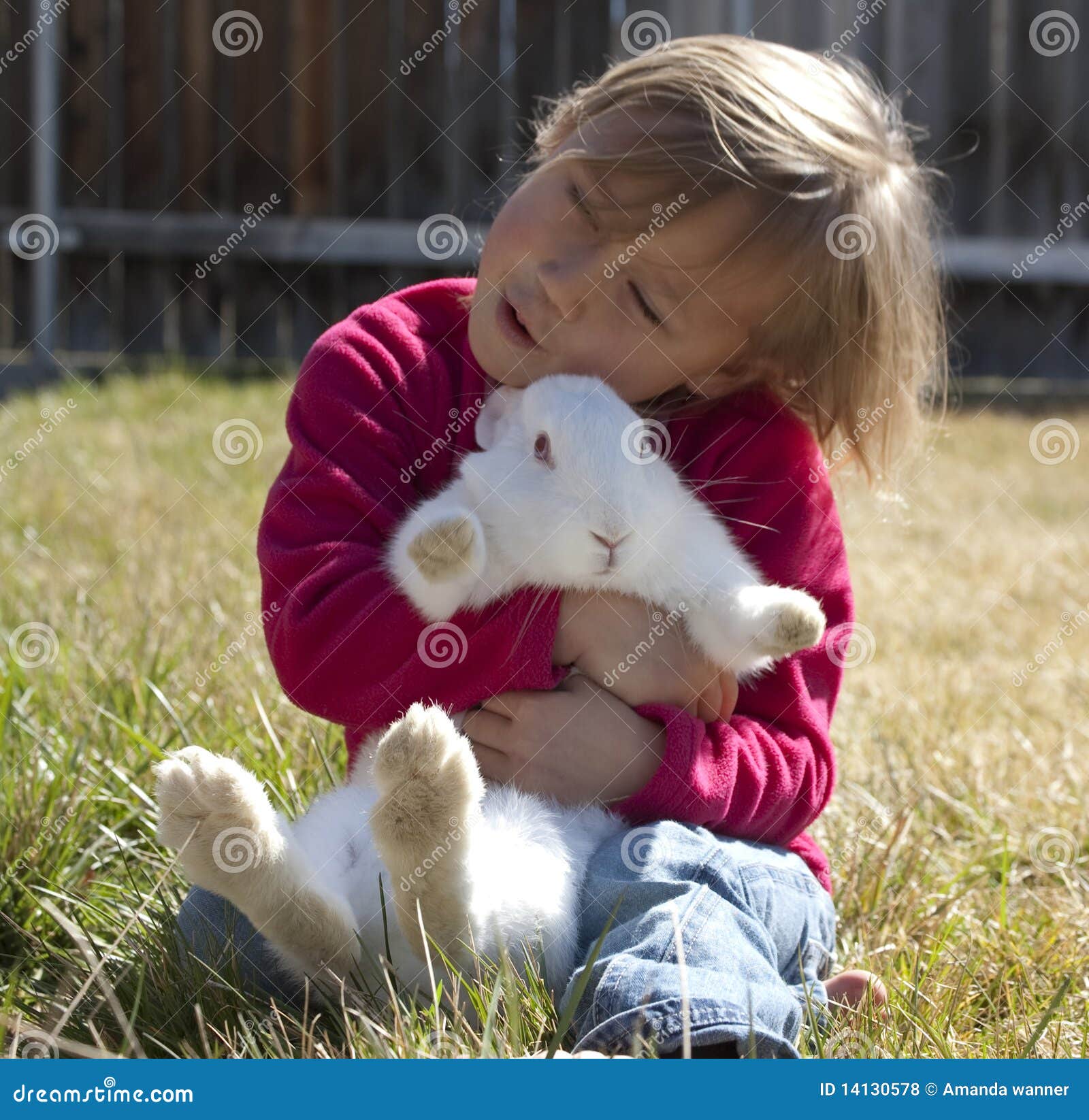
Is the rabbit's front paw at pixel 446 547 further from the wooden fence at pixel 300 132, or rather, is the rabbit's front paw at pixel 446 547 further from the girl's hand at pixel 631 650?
the wooden fence at pixel 300 132

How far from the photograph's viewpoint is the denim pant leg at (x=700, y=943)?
4.53 ft

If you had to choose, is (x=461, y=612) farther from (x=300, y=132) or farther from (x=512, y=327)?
(x=300, y=132)

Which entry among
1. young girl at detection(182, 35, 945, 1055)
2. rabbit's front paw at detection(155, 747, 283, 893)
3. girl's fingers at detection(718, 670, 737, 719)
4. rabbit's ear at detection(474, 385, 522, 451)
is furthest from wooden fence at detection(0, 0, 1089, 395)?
rabbit's front paw at detection(155, 747, 283, 893)

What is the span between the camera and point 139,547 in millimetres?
3479

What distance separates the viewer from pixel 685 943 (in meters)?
1.50

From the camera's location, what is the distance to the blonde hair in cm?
186

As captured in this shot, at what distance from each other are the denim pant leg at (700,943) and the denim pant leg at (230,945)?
37 centimetres

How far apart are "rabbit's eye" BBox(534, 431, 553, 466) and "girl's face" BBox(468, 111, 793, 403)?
23 cm

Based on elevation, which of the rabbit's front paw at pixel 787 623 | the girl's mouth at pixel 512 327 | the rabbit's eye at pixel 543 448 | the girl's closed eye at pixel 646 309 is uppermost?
the girl's closed eye at pixel 646 309

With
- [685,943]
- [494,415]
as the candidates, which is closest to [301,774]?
[494,415]

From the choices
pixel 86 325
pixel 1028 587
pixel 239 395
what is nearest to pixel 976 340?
pixel 1028 587

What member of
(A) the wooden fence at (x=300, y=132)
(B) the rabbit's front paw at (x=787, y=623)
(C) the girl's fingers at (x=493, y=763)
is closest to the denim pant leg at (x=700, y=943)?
(C) the girl's fingers at (x=493, y=763)

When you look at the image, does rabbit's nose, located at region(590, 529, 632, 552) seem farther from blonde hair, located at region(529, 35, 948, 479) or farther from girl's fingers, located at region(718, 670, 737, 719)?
blonde hair, located at region(529, 35, 948, 479)
